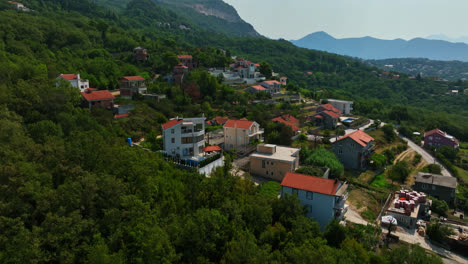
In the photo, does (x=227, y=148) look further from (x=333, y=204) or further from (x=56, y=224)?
(x=56, y=224)

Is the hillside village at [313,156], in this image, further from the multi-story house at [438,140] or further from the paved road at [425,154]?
the paved road at [425,154]

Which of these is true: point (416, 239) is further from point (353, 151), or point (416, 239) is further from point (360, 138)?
point (360, 138)

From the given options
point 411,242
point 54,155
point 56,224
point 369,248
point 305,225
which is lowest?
point 411,242

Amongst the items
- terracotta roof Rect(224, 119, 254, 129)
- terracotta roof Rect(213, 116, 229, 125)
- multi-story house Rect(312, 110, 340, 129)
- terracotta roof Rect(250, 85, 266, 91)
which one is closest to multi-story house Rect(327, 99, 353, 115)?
multi-story house Rect(312, 110, 340, 129)

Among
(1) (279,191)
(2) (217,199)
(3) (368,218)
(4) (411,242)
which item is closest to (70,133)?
(2) (217,199)

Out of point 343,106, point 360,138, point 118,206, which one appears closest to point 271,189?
point 118,206

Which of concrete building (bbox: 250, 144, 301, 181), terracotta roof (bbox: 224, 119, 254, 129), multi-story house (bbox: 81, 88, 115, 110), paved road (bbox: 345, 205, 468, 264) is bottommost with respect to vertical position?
paved road (bbox: 345, 205, 468, 264)

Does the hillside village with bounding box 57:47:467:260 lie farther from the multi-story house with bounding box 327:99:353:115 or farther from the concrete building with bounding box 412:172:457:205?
the multi-story house with bounding box 327:99:353:115
